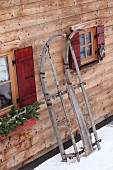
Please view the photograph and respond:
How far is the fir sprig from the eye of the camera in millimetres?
7430

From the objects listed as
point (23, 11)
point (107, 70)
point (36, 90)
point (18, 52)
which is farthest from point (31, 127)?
point (107, 70)

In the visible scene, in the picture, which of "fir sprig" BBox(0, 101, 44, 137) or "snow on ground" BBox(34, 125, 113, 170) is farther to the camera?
"snow on ground" BBox(34, 125, 113, 170)

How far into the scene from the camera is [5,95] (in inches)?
314

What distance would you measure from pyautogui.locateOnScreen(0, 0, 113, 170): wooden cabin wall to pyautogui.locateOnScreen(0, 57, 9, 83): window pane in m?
0.37

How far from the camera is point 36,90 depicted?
869 cm

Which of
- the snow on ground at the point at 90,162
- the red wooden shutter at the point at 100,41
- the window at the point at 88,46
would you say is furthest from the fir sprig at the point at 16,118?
the red wooden shutter at the point at 100,41

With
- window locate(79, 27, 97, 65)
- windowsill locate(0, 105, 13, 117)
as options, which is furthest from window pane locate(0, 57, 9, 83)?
window locate(79, 27, 97, 65)

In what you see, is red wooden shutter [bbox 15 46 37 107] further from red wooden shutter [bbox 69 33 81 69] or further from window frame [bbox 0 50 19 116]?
red wooden shutter [bbox 69 33 81 69]

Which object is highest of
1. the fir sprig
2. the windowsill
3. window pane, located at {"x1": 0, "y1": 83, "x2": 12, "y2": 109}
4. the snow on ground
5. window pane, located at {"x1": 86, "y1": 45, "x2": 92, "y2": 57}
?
window pane, located at {"x1": 86, "y1": 45, "x2": 92, "y2": 57}

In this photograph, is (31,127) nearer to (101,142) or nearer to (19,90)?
(19,90)

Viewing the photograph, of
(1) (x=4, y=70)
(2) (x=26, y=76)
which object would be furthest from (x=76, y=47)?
(1) (x=4, y=70)

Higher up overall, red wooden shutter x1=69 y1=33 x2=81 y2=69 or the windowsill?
red wooden shutter x1=69 y1=33 x2=81 y2=69

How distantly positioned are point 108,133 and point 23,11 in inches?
161

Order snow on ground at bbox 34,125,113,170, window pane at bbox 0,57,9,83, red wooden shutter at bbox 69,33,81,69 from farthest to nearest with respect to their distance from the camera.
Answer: red wooden shutter at bbox 69,33,81,69, snow on ground at bbox 34,125,113,170, window pane at bbox 0,57,9,83
